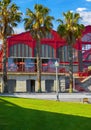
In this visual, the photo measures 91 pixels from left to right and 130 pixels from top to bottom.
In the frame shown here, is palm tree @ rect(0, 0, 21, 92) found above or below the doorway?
above

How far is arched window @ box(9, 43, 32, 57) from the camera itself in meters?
71.6

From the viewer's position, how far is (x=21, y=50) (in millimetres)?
72375

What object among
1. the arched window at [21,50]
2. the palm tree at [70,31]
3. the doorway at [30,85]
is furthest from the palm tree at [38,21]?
the arched window at [21,50]

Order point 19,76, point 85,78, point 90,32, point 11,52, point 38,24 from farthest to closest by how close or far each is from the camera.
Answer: point 90,32, point 11,52, point 85,78, point 19,76, point 38,24

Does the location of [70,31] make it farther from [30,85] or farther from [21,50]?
[21,50]

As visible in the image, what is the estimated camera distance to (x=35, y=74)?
56.9m

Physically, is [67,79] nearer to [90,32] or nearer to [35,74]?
[35,74]

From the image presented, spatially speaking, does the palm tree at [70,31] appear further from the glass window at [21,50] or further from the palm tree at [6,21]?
the glass window at [21,50]

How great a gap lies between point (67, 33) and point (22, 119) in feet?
115

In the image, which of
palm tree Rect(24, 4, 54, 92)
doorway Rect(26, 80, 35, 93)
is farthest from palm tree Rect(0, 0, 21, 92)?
doorway Rect(26, 80, 35, 93)

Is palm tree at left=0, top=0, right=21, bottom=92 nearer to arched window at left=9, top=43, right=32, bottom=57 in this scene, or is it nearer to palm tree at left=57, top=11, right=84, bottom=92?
palm tree at left=57, top=11, right=84, bottom=92

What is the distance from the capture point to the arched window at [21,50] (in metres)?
71.6

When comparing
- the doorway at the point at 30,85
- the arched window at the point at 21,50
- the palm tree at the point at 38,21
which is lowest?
the doorway at the point at 30,85

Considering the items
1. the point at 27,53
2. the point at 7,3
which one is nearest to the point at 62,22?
the point at 7,3
